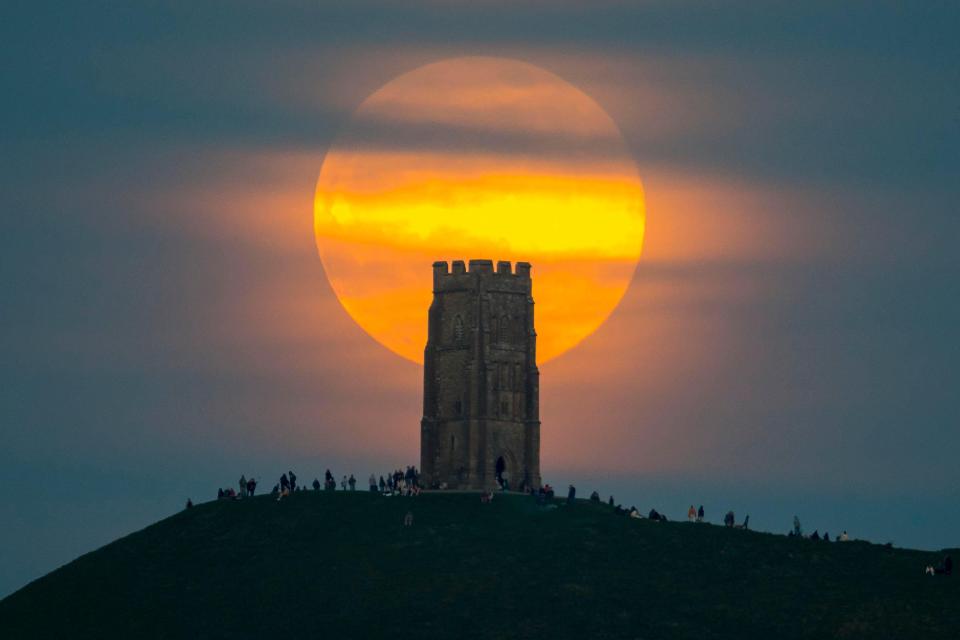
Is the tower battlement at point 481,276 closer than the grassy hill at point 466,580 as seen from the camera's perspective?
No

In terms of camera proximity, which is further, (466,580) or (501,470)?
(501,470)

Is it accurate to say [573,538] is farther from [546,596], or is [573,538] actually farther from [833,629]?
[833,629]

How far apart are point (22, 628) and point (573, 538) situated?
29.0 m

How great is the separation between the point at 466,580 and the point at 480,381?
24877 millimetres

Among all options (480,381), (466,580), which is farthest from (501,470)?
(466,580)

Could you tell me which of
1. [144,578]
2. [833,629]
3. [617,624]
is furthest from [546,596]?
[144,578]

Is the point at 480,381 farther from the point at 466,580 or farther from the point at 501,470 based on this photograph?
the point at 466,580

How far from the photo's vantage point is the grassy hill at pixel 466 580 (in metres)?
127

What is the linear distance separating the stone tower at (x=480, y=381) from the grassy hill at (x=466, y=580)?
9067 mm

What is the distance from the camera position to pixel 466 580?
131625 millimetres

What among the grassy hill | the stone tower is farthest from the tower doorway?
the grassy hill

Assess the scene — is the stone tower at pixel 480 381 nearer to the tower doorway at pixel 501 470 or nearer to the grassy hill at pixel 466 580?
the tower doorway at pixel 501 470

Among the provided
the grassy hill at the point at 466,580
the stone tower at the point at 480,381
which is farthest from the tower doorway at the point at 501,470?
the grassy hill at the point at 466,580

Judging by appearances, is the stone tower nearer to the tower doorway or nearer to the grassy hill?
the tower doorway
